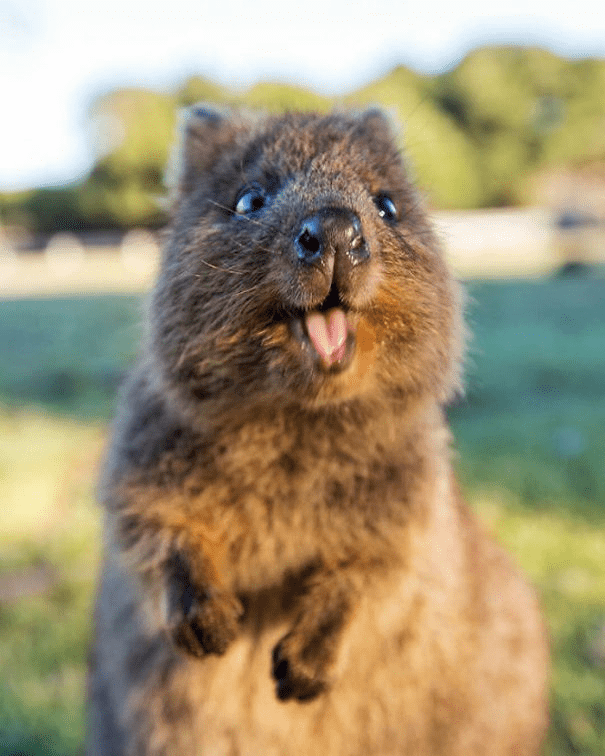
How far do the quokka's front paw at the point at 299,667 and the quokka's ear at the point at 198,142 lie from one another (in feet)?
5.29

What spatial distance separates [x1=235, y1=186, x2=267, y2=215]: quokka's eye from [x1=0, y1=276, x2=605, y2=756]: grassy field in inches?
34.9

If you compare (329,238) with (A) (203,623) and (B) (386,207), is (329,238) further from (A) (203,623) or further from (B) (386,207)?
(A) (203,623)

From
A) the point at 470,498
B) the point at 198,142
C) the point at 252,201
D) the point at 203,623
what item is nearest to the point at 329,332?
the point at 252,201

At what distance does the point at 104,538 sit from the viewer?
2904 mm

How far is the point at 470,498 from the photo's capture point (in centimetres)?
604

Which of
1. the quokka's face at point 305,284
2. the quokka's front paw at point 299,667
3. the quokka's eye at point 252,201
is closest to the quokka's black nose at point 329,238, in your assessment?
the quokka's face at point 305,284

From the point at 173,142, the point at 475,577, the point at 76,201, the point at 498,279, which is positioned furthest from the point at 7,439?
the point at 76,201

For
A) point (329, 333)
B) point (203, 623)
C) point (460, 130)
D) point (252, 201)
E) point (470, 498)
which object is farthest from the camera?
point (460, 130)

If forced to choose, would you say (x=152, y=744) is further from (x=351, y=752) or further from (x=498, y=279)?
(x=498, y=279)

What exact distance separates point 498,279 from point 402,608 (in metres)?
19.3

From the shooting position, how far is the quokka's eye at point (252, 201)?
2.53m

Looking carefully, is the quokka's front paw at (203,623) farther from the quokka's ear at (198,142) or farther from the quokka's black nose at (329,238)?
the quokka's ear at (198,142)

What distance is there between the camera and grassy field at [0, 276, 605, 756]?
3.79 metres

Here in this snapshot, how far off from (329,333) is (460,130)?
5170 cm
